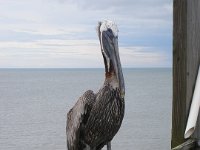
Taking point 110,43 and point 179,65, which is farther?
point 110,43

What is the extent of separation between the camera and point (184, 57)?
2795mm

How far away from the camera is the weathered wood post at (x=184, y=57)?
2787mm

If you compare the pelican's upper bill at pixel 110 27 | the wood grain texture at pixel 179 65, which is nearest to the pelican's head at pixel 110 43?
the pelican's upper bill at pixel 110 27

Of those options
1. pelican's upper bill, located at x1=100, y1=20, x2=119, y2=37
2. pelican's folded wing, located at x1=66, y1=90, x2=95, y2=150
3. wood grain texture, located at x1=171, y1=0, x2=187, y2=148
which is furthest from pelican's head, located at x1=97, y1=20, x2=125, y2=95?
wood grain texture, located at x1=171, y1=0, x2=187, y2=148

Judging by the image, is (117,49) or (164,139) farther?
(164,139)

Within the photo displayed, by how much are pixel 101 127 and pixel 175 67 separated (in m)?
2.02

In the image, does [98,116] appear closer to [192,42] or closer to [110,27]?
[110,27]

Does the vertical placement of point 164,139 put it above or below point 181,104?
below

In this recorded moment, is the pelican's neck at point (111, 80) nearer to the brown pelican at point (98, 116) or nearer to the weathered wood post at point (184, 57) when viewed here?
the brown pelican at point (98, 116)

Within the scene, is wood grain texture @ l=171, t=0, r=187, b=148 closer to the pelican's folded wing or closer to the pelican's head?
the pelican's head

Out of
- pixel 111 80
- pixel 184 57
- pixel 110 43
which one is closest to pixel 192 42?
pixel 184 57

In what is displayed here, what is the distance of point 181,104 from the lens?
9.29 ft

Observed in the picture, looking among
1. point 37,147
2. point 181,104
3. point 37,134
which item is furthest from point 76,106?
point 37,134

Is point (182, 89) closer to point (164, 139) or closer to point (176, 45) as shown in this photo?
point (176, 45)
